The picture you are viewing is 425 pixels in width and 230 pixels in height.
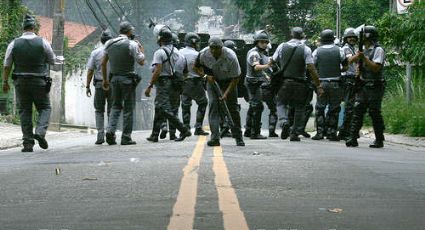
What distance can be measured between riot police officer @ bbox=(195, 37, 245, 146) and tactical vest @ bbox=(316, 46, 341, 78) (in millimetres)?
3436

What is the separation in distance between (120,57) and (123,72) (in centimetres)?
25

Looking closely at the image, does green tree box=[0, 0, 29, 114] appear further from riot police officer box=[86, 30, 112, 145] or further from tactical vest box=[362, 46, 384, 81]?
tactical vest box=[362, 46, 384, 81]

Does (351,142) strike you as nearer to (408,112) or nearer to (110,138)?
(110,138)

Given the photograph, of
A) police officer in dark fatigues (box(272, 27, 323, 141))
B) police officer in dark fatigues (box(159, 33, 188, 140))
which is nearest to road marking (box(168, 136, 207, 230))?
police officer in dark fatigues (box(159, 33, 188, 140))

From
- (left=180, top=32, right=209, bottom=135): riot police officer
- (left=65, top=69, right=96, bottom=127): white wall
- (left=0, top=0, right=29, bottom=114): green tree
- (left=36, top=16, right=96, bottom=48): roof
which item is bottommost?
(left=65, top=69, right=96, bottom=127): white wall

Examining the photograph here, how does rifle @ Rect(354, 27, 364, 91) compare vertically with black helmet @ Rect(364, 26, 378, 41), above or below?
below

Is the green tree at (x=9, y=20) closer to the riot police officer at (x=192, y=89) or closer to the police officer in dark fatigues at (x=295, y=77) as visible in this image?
the riot police officer at (x=192, y=89)

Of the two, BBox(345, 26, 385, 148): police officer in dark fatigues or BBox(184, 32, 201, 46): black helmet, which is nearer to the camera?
BBox(345, 26, 385, 148): police officer in dark fatigues

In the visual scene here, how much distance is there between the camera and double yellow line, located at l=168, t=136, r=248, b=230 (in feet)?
19.6

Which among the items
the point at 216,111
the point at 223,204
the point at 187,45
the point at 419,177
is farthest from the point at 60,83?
the point at 223,204

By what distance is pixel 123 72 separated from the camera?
14906 millimetres

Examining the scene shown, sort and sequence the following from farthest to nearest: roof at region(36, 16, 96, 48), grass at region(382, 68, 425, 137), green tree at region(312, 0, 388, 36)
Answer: roof at region(36, 16, 96, 48) → green tree at region(312, 0, 388, 36) → grass at region(382, 68, 425, 137)

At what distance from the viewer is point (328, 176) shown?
30.3 ft

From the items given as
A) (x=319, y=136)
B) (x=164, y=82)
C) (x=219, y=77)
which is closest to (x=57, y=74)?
(x=164, y=82)
